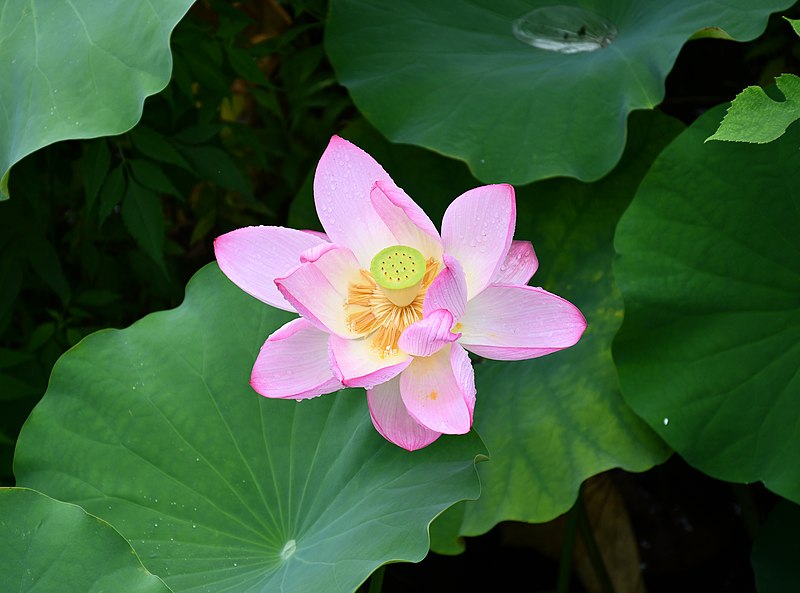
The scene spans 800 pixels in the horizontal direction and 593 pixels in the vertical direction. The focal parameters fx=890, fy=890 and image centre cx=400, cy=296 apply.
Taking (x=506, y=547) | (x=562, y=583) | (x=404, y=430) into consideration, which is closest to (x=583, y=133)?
(x=404, y=430)

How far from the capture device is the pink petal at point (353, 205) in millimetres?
967

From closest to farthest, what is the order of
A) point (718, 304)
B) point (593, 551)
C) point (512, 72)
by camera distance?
point (718, 304), point (512, 72), point (593, 551)

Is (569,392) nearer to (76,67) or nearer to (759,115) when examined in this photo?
(759,115)

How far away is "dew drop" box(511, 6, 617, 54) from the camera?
1.42 meters

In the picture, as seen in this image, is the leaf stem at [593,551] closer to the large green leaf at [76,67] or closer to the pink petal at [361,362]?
the pink petal at [361,362]

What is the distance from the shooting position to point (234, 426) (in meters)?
1.07

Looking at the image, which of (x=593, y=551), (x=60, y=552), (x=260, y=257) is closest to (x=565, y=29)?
(x=260, y=257)

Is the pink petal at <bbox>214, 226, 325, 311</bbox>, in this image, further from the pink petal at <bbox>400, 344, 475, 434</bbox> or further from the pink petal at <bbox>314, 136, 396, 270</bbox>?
the pink petal at <bbox>400, 344, 475, 434</bbox>

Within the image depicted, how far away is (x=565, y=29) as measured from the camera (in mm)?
1444

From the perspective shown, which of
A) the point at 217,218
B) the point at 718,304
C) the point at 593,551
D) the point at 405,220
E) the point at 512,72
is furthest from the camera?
the point at 217,218

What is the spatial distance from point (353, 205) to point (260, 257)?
0.38 feet

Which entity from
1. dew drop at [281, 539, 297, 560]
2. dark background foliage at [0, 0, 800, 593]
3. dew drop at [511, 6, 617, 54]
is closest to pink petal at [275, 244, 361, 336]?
dew drop at [281, 539, 297, 560]

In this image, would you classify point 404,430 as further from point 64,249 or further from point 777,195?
point 64,249

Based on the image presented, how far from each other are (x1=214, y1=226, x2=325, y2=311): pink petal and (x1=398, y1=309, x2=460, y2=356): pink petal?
0.51 ft
